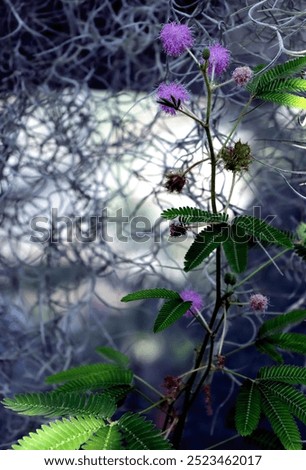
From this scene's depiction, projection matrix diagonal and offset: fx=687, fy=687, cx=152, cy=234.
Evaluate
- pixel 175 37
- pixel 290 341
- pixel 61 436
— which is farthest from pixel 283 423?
pixel 175 37

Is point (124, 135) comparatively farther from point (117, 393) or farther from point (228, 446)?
point (228, 446)

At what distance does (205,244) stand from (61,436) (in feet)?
1.14

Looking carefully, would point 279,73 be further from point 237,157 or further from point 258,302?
point 258,302

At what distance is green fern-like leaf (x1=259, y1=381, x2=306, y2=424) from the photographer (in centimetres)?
107

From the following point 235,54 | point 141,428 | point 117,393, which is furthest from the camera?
point 235,54

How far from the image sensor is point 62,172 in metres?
1.46

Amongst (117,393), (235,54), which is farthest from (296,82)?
(117,393)

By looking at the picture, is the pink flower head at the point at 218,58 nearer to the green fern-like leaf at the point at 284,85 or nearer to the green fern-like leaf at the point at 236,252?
the green fern-like leaf at the point at 284,85

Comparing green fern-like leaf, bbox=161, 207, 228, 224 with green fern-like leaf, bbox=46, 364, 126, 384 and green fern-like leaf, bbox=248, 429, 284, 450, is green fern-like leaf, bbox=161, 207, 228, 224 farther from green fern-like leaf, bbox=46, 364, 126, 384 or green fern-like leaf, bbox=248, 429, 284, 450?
green fern-like leaf, bbox=248, 429, 284, 450

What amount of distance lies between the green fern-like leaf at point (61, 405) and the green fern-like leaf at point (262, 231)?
317 mm

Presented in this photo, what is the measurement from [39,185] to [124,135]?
0.21 metres

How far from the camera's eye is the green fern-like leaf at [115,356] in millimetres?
1353

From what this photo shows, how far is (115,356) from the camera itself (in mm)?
1356

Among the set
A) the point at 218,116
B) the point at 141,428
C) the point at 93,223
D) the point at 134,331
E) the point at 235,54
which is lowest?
the point at 141,428
